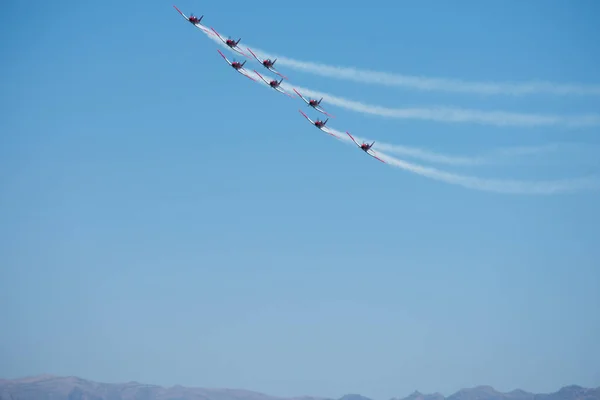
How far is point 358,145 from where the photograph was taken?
425 feet

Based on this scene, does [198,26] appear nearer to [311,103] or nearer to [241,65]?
[241,65]

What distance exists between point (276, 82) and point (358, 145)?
58.9ft

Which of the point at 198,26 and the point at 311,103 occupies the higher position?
the point at 198,26

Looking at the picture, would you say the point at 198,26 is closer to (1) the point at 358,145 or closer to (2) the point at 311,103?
(2) the point at 311,103

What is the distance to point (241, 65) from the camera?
126 meters

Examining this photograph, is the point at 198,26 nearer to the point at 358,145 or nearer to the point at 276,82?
the point at 276,82

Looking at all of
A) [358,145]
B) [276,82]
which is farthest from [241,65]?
[358,145]

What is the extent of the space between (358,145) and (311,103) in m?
11.0

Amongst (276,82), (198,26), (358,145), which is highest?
(198,26)

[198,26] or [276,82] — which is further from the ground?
[198,26]

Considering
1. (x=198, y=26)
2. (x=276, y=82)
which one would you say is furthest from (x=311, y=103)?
(x=198, y=26)

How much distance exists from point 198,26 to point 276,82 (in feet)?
54.0

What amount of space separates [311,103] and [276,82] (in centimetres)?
703

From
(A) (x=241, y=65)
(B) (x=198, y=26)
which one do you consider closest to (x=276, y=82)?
(A) (x=241, y=65)
